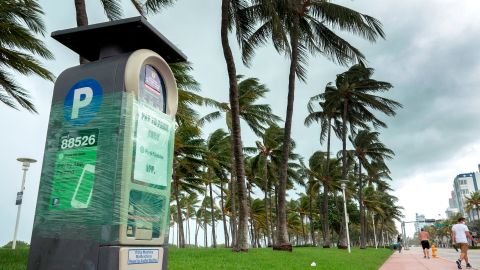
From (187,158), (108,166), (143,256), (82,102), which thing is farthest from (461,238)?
(187,158)

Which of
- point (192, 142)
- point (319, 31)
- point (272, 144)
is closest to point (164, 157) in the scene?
point (319, 31)

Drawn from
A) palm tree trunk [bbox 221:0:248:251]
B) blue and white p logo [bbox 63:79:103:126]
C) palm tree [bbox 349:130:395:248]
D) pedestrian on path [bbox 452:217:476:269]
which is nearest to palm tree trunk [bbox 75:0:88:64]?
palm tree trunk [bbox 221:0:248:251]

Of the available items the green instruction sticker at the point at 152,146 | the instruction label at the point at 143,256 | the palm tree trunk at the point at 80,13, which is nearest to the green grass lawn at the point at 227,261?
the instruction label at the point at 143,256

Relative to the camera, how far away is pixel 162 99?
3.11 metres

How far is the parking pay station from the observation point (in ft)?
8.21

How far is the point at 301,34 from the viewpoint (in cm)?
1739

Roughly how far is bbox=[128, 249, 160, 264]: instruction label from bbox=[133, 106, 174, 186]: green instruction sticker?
0.48 m

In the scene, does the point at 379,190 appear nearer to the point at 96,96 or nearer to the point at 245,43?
the point at 245,43

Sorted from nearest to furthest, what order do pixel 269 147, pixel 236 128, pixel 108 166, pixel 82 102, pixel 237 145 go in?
1. pixel 108 166
2. pixel 82 102
3. pixel 237 145
4. pixel 236 128
5. pixel 269 147

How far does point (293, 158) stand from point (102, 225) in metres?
35.1

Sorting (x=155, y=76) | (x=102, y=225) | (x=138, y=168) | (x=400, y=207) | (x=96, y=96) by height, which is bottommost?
(x=102, y=225)

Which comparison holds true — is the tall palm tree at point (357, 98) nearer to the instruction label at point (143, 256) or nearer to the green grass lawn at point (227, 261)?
the green grass lawn at point (227, 261)

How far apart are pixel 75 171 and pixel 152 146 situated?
21.9 inches

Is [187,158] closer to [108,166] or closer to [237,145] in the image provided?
[237,145]
